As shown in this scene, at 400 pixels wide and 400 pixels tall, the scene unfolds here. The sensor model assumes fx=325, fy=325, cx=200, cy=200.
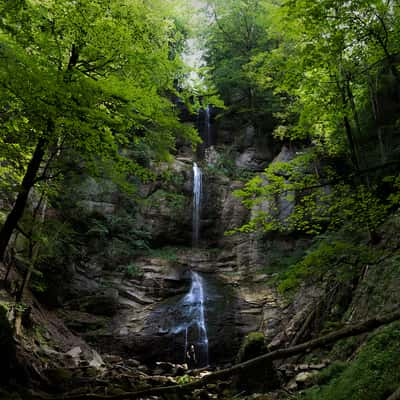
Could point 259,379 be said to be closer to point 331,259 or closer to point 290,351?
point 331,259

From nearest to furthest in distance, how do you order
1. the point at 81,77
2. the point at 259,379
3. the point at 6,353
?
the point at 81,77
the point at 6,353
the point at 259,379

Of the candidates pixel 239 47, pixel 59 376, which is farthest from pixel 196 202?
pixel 59 376

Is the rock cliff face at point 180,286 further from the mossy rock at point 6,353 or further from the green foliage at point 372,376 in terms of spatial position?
the green foliage at point 372,376

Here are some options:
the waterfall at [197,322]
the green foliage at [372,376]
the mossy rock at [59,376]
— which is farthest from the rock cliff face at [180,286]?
the green foliage at [372,376]

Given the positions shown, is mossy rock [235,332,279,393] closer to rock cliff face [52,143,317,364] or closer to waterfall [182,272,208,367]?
rock cliff face [52,143,317,364]

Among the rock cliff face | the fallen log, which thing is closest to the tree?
the rock cliff face

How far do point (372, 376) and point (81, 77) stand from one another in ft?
18.4

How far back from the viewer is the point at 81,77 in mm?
4824

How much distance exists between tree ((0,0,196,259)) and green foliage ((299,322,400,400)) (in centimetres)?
458

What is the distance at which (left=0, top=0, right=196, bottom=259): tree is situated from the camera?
14.8 ft

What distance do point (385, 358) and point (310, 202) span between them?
7.73 feet

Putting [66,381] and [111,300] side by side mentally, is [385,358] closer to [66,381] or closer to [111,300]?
[66,381]

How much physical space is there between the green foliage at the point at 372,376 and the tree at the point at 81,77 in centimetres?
458

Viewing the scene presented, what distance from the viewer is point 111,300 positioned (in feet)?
45.5
